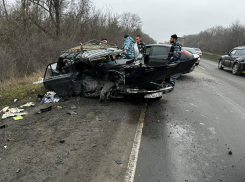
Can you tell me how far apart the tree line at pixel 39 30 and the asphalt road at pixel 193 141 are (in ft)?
26.4

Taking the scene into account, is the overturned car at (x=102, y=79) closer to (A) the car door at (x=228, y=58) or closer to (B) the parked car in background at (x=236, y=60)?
(B) the parked car in background at (x=236, y=60)

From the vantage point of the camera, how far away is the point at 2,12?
12297mm

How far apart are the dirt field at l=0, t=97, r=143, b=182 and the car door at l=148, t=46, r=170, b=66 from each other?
11.6 ft

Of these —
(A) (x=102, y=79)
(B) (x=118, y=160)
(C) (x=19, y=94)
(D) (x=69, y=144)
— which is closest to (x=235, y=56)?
(A) (x=102, y=79)

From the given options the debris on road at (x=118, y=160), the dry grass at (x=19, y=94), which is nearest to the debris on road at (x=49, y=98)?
the dry grass at (x=19, y=94)

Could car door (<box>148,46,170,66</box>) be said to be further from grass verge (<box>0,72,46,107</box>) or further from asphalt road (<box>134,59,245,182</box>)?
grass verge (<box>0,72,46,107</box>)

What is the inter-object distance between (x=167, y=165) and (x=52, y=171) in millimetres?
1684

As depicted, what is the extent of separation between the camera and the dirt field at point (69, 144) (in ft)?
8.32

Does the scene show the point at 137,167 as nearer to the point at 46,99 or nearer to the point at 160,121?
the point at 160,121

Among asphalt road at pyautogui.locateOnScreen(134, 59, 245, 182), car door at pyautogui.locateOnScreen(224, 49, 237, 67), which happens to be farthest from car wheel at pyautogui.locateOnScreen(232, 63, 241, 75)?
asphalt road at pyautogui.locateOnScreen(134, 59, 245, 182)

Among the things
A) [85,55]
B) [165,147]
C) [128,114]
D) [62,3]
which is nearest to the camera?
[165,147]

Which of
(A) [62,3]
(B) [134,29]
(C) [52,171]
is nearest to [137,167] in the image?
(C) [52,171]

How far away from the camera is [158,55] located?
324 inches

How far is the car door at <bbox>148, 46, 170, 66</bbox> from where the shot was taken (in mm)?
7941
